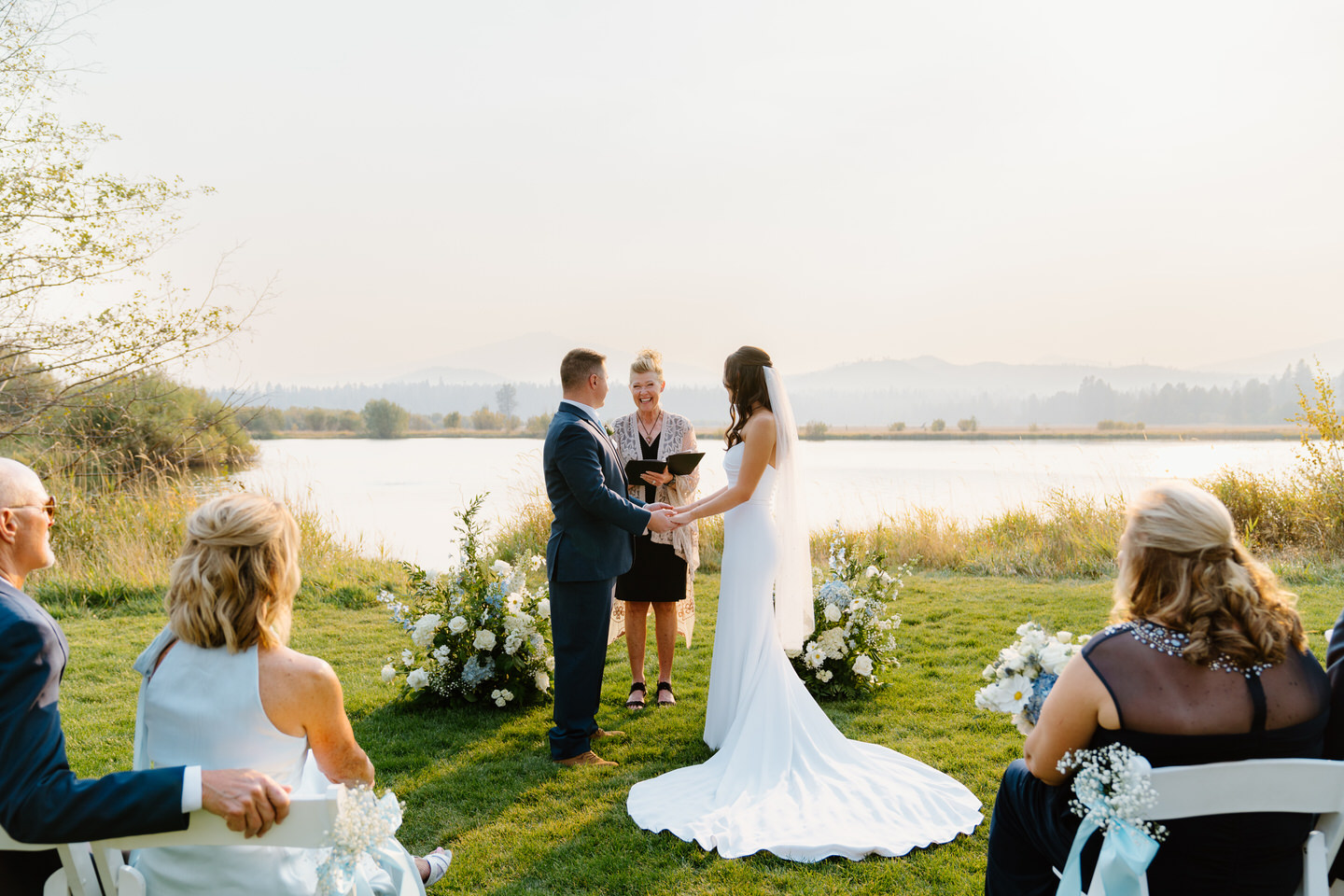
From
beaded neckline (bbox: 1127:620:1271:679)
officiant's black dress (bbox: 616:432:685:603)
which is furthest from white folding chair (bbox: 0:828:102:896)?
officiant's black dress (bbox: 616:432:685:603)

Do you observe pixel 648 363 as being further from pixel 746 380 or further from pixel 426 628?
pixel 426 628

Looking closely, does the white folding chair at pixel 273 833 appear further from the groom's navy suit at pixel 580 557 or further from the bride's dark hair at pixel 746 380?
the bride's dark hair at pixel 746 380

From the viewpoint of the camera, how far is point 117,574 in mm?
9492

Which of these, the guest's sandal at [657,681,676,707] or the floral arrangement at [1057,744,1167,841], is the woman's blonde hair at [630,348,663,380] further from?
the floral arrangement at [1057,744,1167,841]

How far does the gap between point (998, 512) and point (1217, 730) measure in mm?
11613

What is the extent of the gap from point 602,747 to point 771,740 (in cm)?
111

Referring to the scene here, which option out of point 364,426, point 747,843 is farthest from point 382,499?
point 364,426

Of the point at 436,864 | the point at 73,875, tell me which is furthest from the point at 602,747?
the point at 73,875

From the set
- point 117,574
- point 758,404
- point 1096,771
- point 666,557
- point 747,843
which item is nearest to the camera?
point 1096,771

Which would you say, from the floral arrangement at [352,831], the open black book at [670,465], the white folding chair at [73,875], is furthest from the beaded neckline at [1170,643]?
the open black book at [670,465]

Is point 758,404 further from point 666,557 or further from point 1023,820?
point 1023,820

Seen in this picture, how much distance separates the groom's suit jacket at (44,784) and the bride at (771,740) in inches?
97.9

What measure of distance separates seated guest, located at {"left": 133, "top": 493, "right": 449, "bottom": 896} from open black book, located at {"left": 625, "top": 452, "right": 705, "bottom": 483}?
12.3 feet

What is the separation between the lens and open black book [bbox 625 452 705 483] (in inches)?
229
